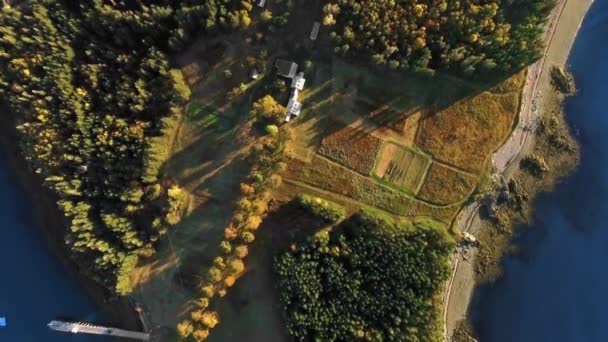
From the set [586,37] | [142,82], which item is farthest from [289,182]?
[586,37]

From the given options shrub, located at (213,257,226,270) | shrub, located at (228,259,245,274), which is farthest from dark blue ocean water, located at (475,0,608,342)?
shrub, located at (213,257,226,270)

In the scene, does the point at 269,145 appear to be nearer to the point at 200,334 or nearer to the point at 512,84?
the point at 200,334

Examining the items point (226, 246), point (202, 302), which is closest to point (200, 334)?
point (202, 302)

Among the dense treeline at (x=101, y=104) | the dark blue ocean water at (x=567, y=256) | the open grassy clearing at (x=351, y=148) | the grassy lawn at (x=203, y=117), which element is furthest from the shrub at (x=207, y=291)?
the dark blue ocean water at (x=567, y=256)

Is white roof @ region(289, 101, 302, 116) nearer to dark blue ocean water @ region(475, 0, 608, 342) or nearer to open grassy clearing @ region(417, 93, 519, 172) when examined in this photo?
open grassy clearing @ region(417, 93, 519, 172)

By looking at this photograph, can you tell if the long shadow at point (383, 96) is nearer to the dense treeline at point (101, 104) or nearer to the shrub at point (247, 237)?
the shrub at point (247, 237)

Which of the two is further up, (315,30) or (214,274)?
(315,30)
